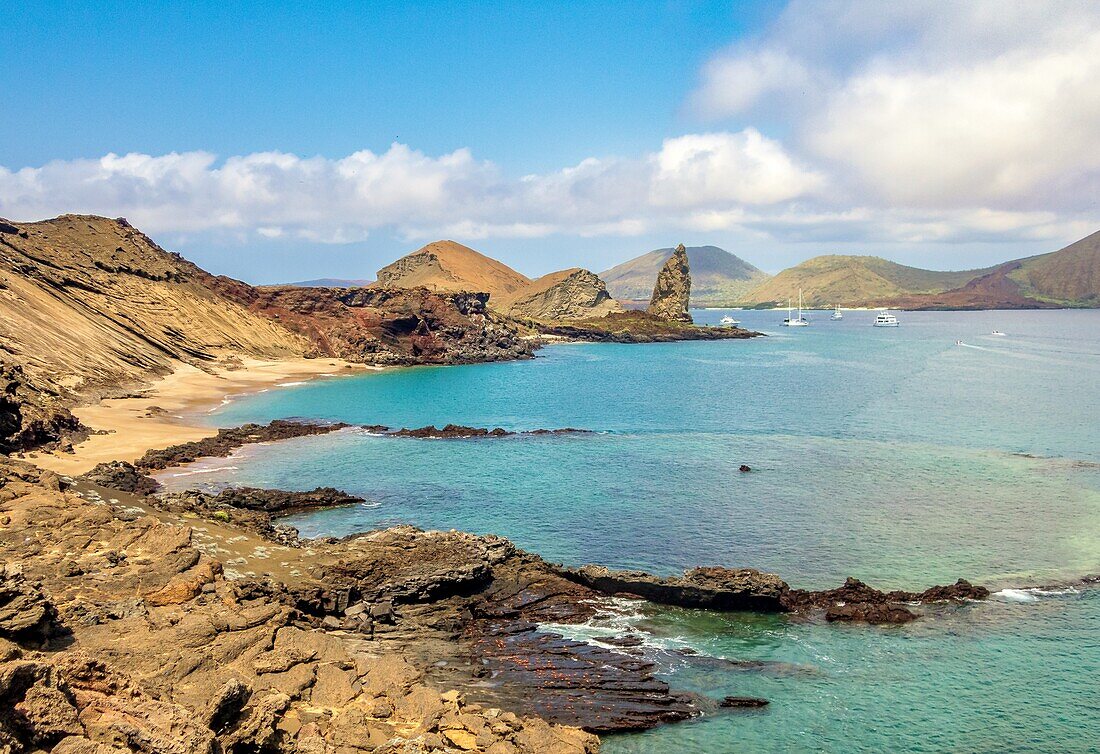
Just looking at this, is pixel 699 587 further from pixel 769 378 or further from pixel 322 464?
pixel 769 378

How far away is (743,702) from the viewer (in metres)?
20.0

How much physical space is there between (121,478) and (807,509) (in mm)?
36790

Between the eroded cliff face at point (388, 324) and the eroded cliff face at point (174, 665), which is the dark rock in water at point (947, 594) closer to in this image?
the eroded cliff face at point (174, 665)

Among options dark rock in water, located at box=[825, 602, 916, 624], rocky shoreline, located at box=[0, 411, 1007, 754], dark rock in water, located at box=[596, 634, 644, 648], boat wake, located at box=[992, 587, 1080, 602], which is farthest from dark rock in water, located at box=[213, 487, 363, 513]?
boat wake, located at box=[992, 587, 1080, 602]

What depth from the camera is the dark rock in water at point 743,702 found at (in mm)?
19906

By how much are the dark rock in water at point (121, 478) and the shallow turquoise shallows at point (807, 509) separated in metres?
3.28

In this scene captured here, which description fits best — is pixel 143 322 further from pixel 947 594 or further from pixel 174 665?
pixel 947 594

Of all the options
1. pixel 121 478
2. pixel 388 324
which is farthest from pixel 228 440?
pixel 388 324

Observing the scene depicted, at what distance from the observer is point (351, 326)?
130m

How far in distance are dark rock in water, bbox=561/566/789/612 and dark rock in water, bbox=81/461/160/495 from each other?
24323mm

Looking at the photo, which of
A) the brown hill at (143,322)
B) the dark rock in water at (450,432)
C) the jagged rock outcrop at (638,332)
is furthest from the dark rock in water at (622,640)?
the jagged rock outcrop at (638,332)

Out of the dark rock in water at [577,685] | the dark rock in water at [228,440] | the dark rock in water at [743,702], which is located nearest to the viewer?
the dark rock in water at [577,685]

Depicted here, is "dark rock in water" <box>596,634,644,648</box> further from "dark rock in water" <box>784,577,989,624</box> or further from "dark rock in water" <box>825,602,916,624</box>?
"dark rock in water" <box>825,602,916,624</box>

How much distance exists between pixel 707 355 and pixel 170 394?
318 ft
